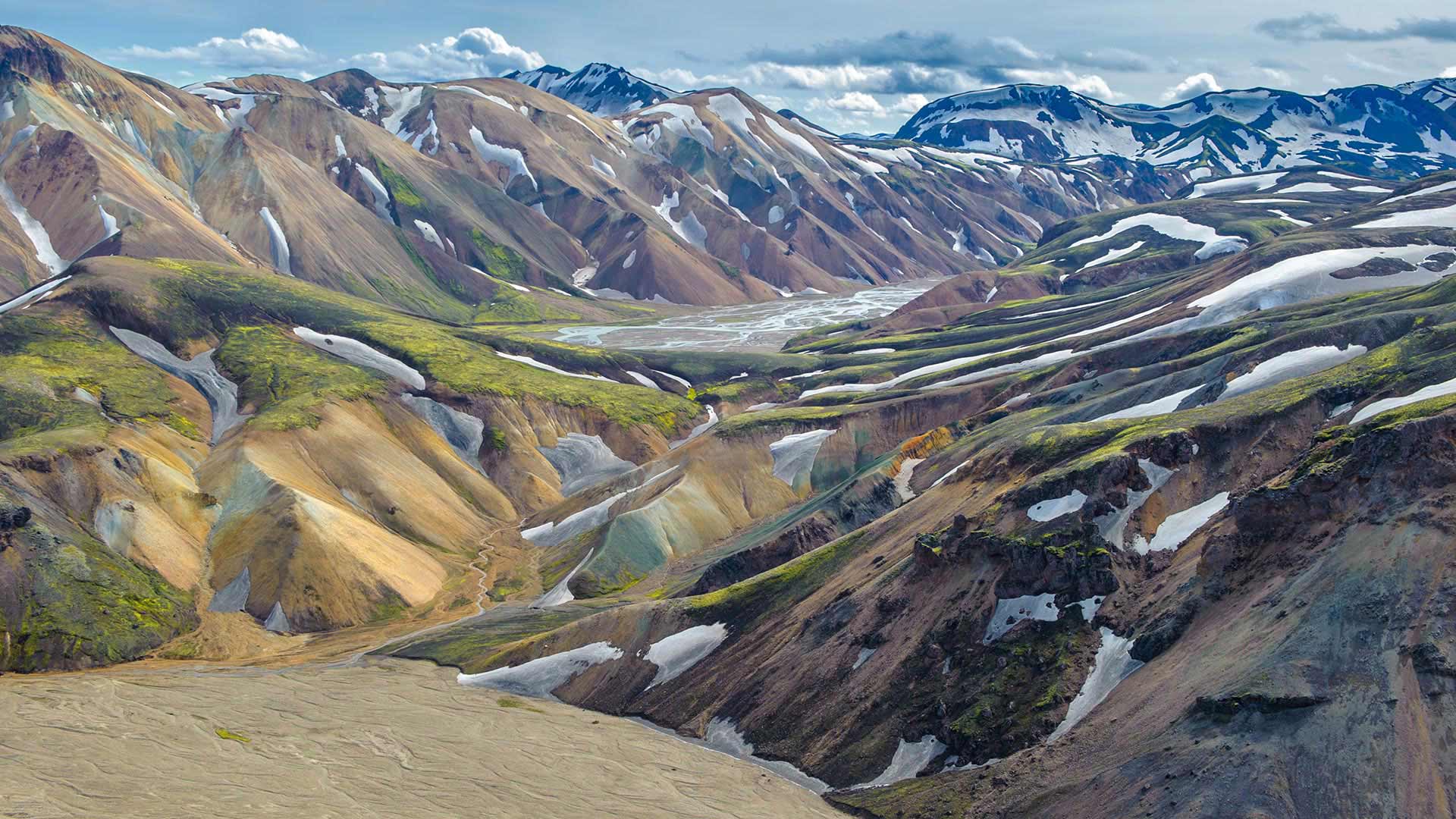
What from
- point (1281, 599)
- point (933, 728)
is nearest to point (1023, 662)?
point (933, 728)

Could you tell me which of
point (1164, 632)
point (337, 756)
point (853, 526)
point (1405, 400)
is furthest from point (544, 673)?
point (1405, 400)

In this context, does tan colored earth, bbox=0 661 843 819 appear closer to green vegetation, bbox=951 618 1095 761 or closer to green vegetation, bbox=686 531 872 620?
green vegetation, bbox=951 618 1095 761

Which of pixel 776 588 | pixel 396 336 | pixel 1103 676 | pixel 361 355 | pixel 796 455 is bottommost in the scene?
pixel 796 455

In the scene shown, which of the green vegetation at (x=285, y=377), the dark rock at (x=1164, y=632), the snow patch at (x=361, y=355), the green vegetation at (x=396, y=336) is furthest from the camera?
the green vegetation at (x=396, y=336)

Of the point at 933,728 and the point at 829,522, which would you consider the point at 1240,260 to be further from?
the point at 933,728

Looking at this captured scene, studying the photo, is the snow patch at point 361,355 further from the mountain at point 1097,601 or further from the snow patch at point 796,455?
the snow patch at point 796,455

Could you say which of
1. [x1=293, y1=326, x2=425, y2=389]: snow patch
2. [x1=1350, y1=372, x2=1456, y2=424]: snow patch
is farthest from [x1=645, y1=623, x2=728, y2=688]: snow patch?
[x1=293, y1=326, x2=425, y2=389]: snow patch

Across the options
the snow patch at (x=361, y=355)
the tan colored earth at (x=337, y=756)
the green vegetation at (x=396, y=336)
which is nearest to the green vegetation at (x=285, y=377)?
the green vegetation at (x=396, y=336)

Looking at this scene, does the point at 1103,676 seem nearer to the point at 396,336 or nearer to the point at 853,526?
the point at 853,526
